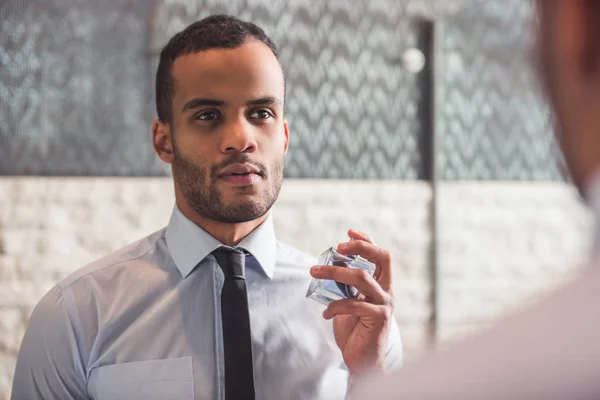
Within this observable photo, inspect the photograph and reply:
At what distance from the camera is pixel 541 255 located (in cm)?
239

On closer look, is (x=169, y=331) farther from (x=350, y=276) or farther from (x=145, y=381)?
(x=350, y=276)

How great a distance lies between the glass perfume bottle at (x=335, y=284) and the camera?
89cm

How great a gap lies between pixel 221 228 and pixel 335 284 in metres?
0.27

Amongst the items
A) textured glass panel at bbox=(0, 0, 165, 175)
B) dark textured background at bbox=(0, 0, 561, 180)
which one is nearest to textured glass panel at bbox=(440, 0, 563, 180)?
dark textured background at bbox=(0, 0, 561, 180)

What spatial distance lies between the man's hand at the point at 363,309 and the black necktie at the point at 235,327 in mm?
149

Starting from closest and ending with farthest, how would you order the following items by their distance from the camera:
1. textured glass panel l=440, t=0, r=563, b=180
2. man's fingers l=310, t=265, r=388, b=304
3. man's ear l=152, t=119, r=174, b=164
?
1. man's fingers l=310, t=265, r=388, b=304
2. man's ear l=152, t=119, r=174, b=164
3. textured glass panel l=440, t=0, r=563, b=180

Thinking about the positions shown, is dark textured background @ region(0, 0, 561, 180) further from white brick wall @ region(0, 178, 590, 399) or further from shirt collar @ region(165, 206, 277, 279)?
shirt collar @ region(165, 206, 277, 279)

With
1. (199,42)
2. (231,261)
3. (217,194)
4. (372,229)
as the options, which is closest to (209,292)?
(231,261)

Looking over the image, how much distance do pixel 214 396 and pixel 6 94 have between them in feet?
4.23

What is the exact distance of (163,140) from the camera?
1.13 meters

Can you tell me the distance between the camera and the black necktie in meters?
0.97

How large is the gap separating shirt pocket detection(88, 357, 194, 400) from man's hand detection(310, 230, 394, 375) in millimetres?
244

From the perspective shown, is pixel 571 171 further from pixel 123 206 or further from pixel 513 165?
pixel 513 165

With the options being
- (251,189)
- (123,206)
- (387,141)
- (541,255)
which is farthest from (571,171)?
(541,255)
